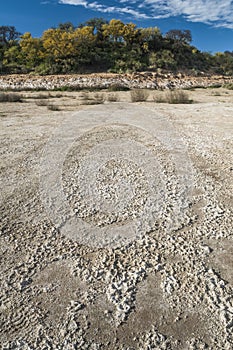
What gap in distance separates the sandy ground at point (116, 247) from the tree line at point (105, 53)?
78.5 ft

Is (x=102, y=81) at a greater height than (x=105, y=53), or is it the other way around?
(x=105, y=53)

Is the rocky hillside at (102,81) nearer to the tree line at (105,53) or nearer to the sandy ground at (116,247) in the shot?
the tree line at (105,53)

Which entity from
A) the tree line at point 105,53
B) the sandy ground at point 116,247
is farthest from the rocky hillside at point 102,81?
the sandy ground at point 116,247

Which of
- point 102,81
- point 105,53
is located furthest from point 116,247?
point 105,53

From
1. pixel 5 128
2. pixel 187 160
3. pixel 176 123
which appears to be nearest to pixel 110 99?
pixel 176 123

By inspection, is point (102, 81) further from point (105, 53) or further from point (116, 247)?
point (116, 247)

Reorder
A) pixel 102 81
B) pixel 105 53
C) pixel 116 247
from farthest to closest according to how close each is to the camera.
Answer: pixel 105 53 < pixel 102 81 < pixel 116 247

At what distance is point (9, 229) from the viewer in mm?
3428

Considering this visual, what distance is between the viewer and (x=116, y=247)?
3.10 meters

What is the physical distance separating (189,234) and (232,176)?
2107 millimetres

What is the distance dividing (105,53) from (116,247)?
31.5 meters

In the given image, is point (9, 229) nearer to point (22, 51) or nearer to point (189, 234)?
point (189, 234)

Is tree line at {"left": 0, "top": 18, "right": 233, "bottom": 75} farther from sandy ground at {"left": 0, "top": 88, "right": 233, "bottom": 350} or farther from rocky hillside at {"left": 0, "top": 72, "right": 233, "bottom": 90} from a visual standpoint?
sandy ground at {"left": 0, "top": 88, "right": 233, "bottom": 350}

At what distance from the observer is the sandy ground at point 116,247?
7.22 ft
